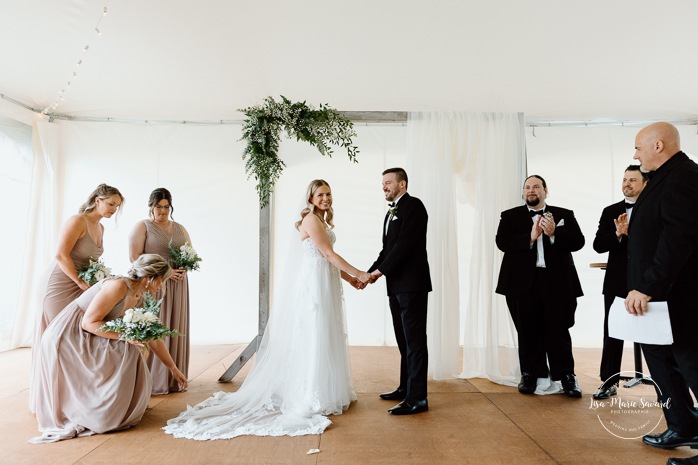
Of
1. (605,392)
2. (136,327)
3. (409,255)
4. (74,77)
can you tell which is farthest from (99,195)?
(605,392)

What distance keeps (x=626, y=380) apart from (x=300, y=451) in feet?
11.4

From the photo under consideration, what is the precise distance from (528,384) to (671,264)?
6.99ft

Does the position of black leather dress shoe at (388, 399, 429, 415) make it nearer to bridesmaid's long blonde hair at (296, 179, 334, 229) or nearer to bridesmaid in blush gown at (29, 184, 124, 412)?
bridesmaid's long blonde hair at (296, 179, 334, 229)

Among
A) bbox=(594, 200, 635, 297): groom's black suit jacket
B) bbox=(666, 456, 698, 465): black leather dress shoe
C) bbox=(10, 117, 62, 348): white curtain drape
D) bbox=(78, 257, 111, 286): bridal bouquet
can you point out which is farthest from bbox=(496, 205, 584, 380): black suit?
bbox=(10, 117, 62, 348): white curtain drape

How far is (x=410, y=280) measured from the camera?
3.92 m

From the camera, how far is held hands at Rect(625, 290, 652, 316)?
278 cm

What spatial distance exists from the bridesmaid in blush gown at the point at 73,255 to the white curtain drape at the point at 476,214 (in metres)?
2.93

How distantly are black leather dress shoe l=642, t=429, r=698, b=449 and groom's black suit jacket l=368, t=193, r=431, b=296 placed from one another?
66.3 inches

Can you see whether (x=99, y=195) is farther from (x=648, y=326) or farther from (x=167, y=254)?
(x=648, y=326)

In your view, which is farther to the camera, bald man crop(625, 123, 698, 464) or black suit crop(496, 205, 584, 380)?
black suit crop(496, 205, 584, 380)

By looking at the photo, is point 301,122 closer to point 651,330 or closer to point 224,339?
point 651,330

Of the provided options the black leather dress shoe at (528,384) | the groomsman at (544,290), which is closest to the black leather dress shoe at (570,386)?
the groomsman at (544,290)

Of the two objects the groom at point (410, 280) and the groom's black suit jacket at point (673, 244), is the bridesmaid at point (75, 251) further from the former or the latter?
the groom's black suit jacket at point (673, 244)

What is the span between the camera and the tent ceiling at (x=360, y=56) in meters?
4.39
